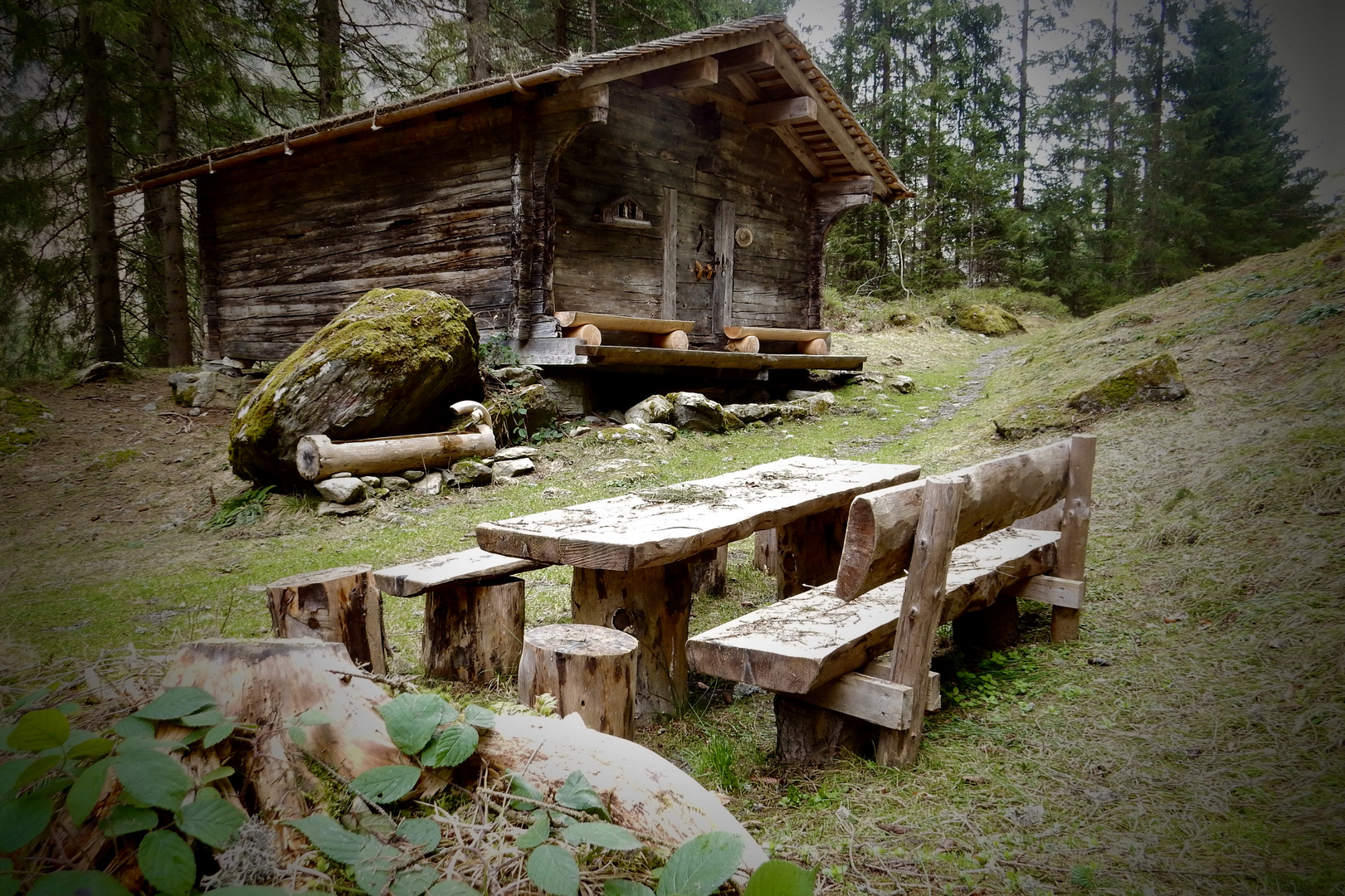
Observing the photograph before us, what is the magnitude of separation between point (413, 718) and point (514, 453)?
6.38 m

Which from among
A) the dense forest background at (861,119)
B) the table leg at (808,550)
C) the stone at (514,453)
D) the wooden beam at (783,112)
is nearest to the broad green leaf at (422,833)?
the table leg at (808,550)

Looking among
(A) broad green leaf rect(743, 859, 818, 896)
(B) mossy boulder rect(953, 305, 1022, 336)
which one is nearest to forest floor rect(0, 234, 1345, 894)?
(A) broad green leaf rect(743, 859, 818, 896)

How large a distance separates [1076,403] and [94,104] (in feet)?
45.0

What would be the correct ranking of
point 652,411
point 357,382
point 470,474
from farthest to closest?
point 652,411 < point 470,474 < point 357,382

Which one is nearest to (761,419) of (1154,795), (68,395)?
(1154,795)

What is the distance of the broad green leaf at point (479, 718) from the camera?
1.78m

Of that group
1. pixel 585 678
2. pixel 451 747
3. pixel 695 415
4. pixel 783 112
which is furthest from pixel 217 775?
pixel 783 112

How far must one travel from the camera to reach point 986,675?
3557mm

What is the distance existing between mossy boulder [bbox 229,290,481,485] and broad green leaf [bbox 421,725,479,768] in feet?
18.9

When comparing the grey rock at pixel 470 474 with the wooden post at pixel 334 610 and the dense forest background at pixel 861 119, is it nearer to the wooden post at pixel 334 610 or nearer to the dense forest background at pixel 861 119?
the dense forest background at pixel 861 119

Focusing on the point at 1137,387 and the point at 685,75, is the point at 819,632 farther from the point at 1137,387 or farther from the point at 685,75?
the point at 685,75

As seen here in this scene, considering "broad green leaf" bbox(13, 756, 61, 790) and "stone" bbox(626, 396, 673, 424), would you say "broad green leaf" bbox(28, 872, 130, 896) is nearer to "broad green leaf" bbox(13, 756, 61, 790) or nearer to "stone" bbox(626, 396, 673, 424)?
"broad green leaf" bbox(13, 756, 61, 790)

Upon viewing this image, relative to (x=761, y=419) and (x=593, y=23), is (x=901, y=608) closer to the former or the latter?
(x=761, y=419)

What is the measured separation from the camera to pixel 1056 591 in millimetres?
3740
